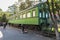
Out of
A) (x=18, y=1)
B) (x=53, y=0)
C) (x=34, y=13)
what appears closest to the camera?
(x=53, y=0)

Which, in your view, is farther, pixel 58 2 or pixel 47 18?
pixel 47 18

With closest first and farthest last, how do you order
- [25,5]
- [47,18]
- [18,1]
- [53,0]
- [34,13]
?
[53,0] < [47,18] < [34,13] < [25,5] < [18,1]

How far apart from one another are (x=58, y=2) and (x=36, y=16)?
10213 mm

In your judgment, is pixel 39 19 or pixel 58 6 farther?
pixel 39 19

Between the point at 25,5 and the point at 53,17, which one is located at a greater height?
the point at 25,5

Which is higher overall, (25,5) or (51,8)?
(25,5)

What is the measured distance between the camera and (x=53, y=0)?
53.6 ft

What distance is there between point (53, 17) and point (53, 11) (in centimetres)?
49

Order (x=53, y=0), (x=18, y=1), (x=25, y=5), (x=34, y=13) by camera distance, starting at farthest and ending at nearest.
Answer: (x=18, y=1)
(x=25, y=5)
(x=34, y=13)
(x=53, y=0)

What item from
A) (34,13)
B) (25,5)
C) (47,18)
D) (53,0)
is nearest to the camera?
(53,0)

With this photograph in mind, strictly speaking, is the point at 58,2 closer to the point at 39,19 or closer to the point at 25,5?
the point at 39,19

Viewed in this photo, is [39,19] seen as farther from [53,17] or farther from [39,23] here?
[53,17]

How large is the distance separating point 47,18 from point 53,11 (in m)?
8.69

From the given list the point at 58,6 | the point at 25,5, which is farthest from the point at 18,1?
the point at 58,6
